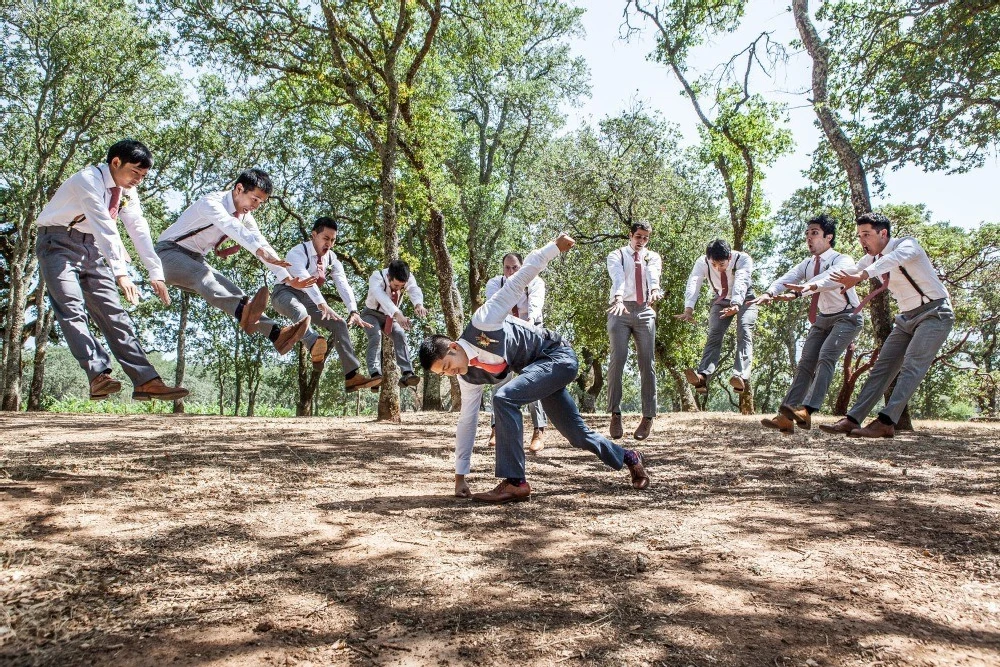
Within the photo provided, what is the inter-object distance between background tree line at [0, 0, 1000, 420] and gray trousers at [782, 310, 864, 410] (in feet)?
12.6

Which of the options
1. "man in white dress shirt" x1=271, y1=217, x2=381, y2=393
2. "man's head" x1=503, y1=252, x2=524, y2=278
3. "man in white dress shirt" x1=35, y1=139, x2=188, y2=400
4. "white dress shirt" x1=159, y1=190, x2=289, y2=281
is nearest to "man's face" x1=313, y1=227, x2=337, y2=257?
"man in white dress shirt" x1=271, y1=217, x2=381, y2=393

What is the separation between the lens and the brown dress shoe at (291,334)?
6086 mm

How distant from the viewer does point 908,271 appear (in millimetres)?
6031

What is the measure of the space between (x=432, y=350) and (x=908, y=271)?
4.51 metres

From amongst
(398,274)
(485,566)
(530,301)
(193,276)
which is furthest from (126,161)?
(398,274)

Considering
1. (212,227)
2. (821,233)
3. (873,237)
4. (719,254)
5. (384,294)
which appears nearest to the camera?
(212,227)

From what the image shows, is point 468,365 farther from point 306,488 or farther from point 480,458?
point 480,458

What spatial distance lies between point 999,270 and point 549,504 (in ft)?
65.8

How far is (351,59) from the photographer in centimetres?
1270

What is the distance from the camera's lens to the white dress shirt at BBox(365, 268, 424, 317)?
9.12 meters

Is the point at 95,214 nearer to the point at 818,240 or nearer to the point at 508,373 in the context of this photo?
the point at 508,373

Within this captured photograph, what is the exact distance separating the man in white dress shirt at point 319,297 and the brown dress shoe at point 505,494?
8.25 ft

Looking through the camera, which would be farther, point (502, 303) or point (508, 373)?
point (508, 373)

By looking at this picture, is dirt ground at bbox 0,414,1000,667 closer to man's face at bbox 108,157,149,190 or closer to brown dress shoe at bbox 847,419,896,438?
brown dress shoe at bbox 847,419,896,438
